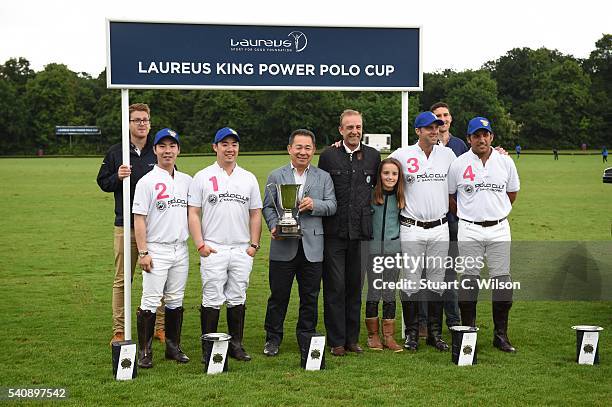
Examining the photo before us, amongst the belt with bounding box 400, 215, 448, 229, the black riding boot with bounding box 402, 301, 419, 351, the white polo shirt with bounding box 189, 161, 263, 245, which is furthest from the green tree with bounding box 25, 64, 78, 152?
the belt with bounding box 400, 215, 448, 229

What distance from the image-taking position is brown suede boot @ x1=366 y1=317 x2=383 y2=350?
282 inches

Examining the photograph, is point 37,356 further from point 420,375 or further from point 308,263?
point 420,375

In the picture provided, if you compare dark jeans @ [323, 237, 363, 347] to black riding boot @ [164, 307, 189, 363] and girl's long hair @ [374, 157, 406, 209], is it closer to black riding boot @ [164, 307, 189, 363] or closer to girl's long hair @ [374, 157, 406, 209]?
girl's long hair @ [374, 157, 406, 209]

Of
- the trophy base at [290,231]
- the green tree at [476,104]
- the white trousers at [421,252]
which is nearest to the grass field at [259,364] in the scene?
the white trousers at [421,252]

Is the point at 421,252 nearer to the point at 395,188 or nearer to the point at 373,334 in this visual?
the point at 395,188

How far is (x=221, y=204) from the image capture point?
653cm

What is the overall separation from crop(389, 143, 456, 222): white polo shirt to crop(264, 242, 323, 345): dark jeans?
1029 millimetres

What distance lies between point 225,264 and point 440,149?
7.59 feet

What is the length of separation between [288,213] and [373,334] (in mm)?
1544

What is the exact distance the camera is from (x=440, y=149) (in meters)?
7.18

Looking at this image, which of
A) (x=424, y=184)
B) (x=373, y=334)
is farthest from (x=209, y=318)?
(x=424, y=184)

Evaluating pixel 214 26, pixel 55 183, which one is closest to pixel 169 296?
pixel 214 26

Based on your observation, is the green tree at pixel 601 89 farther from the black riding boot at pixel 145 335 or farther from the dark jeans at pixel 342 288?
the black riding boot at pixel 145 335

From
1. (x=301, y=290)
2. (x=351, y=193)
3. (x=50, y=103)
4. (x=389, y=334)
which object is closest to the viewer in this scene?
(x=351, y=193)
